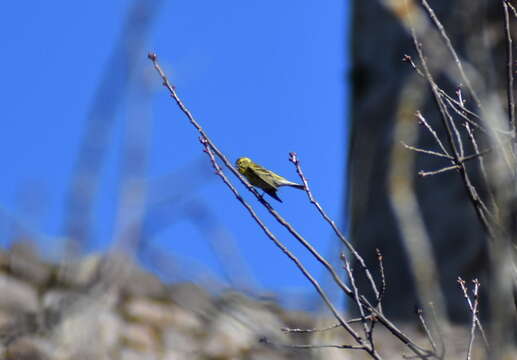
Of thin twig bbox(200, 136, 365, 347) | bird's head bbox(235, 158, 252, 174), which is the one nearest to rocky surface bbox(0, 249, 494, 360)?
thin twig bbox(200, 136, 365, 347)

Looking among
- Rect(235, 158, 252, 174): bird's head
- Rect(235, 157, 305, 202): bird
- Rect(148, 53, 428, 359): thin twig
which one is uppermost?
Rect(235, 158, 252, 174): bird's head

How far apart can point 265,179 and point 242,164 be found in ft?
1.40

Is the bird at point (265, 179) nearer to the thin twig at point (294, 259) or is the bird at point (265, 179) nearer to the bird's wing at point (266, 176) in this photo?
the bird's wing at point (266, 176)

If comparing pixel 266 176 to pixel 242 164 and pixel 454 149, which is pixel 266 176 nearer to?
pixel 242 164

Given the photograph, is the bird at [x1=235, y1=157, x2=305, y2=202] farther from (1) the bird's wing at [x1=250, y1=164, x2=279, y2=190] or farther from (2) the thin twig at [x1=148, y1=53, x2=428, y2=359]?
(2) the thin twig at [x1=148, y1=53, x2=428, y2=359]

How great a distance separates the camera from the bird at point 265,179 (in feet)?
18.0

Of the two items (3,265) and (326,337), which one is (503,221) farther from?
(3,265)

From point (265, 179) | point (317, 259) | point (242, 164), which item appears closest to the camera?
point (317, 259)

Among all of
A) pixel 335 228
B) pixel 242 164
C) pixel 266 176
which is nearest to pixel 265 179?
pixel 266 176

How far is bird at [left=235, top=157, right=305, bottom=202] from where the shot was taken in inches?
216

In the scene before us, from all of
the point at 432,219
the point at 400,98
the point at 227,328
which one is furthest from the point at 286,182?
the point at 400,98

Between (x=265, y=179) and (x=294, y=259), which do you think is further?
(x=265, y=179)

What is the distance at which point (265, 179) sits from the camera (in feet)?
18.2

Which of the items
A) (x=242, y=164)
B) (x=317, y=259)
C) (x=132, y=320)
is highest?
(x=242, y=164)
